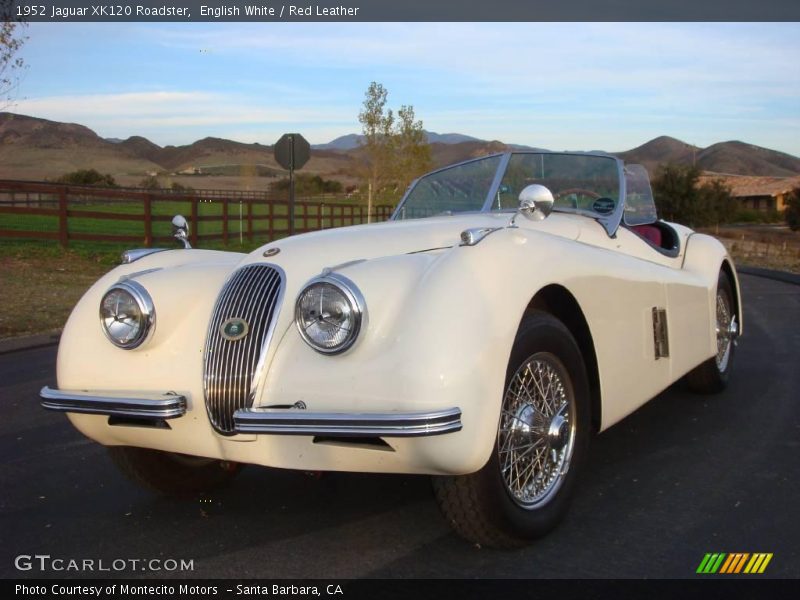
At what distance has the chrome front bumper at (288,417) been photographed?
8.98 feet

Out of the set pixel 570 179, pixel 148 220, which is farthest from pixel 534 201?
pixel 148 220

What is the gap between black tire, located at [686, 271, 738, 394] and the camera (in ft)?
18.9

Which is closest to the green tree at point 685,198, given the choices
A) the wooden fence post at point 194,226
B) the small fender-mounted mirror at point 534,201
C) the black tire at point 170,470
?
the wooden fence post at point 194,226

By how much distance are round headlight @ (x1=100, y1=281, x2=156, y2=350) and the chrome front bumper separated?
235 mm

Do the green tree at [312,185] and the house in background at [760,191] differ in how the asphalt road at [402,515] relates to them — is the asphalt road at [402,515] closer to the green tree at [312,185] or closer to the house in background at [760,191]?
the green tree at [312,185]

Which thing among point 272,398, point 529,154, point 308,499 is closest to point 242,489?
point 308,499

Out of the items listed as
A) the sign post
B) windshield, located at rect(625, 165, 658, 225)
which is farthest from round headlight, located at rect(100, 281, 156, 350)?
the sign post

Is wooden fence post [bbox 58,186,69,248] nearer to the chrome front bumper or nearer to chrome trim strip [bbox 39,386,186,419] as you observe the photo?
chrome trim strip [bbox 39,386,186,419]

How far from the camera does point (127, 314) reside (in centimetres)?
349

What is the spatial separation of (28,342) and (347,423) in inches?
284

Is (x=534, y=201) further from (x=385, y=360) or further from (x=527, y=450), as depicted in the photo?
(x=385, y=360)

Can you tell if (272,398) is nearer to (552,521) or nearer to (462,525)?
(462,525)

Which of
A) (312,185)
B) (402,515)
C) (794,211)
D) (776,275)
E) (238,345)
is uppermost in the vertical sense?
(312,185)

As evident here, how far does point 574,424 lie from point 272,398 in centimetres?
129
